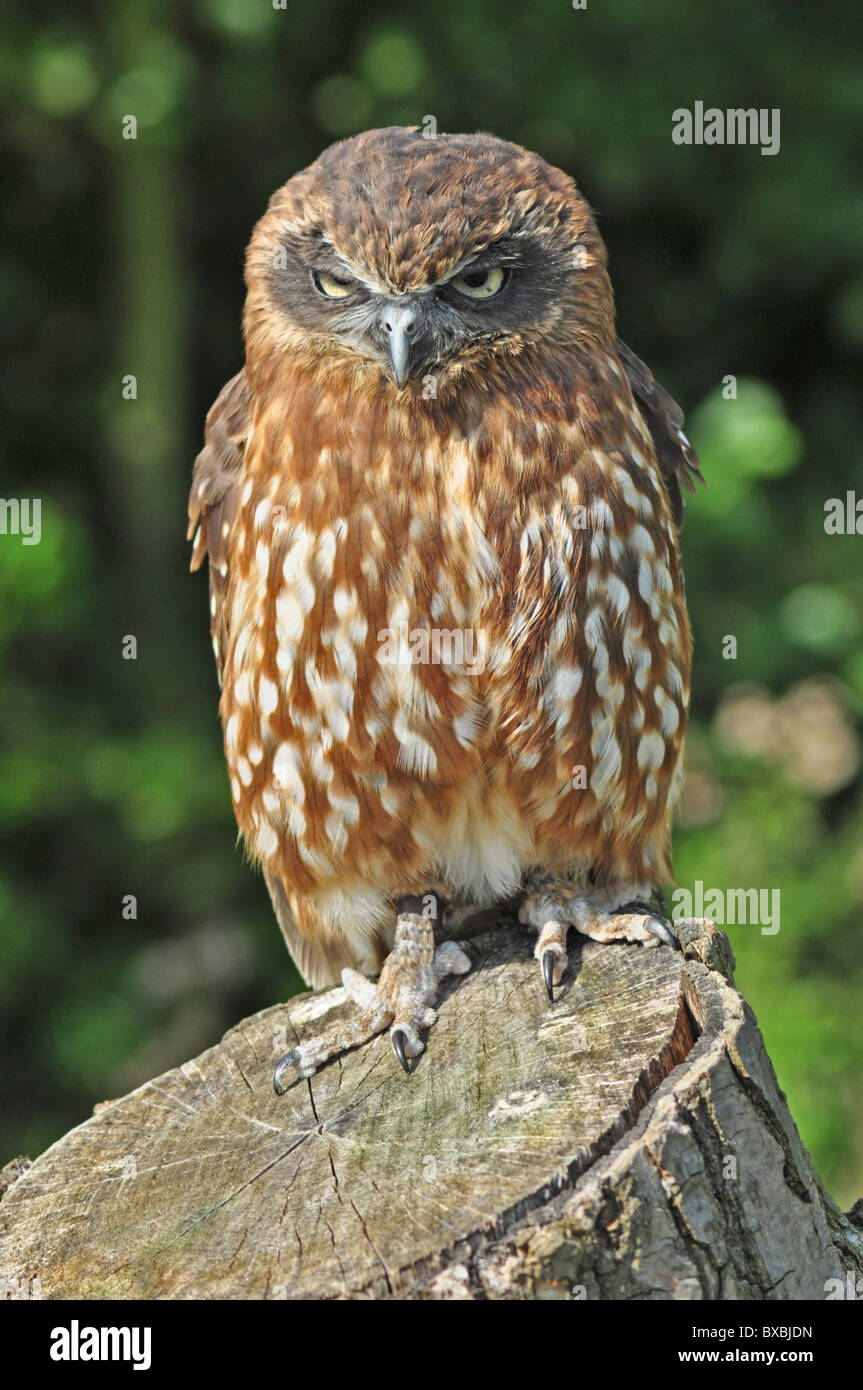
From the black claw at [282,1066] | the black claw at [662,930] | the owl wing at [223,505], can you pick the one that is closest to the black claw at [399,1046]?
the black claw at [282,1066]

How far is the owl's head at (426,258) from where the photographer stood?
2.63m

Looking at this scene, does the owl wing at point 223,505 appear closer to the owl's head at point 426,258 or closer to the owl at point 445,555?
the owl at point 445,555

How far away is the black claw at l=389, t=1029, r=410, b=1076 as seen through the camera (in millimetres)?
2637

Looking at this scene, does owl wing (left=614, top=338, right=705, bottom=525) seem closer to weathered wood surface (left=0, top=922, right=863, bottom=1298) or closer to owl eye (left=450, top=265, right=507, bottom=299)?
owl eye (left=450, top=265, right=507, bottom=299)

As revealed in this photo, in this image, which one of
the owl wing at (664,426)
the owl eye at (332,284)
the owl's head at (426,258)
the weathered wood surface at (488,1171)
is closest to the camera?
the weathered wood surface at (488,1171)

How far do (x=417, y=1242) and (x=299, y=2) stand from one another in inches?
177

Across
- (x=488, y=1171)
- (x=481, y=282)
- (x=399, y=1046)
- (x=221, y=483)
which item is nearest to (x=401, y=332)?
(x=481, y=282)

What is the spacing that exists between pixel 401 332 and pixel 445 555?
45cm

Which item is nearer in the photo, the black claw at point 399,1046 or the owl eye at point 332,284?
the black claw at point 399,1046

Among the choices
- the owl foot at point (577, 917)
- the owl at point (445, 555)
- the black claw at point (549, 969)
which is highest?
the owl at point (445, 555)

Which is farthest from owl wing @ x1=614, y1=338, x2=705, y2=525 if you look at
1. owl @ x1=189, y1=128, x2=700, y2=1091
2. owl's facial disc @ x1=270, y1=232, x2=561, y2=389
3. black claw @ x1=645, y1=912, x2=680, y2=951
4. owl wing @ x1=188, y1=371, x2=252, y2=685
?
black claw @ x1=645, y1=912, x2=680, y2=951

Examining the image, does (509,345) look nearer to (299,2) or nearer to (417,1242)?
(417,1242)

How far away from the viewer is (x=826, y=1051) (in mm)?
4938
